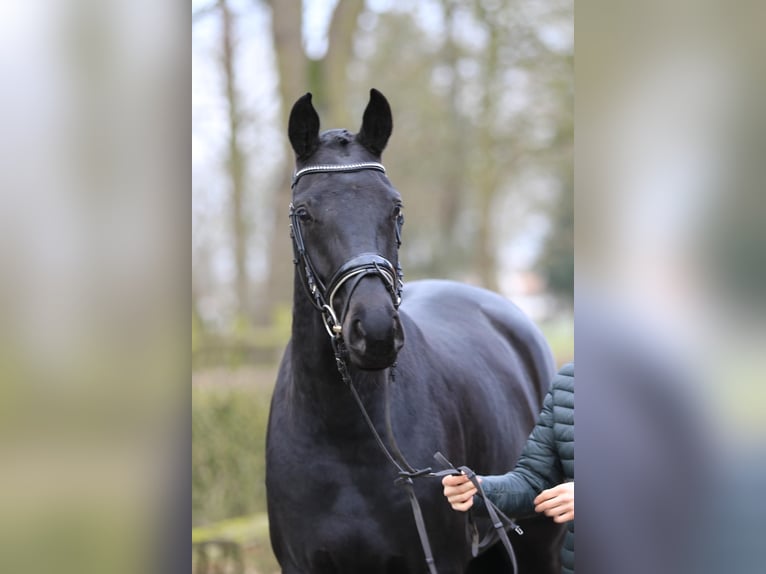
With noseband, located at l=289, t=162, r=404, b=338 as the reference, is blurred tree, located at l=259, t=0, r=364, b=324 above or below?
above

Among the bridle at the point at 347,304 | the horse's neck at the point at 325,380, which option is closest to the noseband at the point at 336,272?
the bridle at the point at 347,304

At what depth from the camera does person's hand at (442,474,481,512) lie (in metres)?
2.88

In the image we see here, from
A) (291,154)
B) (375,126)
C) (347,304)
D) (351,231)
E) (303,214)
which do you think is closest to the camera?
(347,304)

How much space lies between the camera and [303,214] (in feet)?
9.80

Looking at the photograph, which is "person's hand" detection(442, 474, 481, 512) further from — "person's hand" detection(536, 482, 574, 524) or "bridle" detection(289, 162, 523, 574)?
"person's hand" detection(536, 482, 574, 524)

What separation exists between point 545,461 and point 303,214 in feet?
3.63

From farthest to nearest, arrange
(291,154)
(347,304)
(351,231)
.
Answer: (291,154)
(351,231)
(347,304)

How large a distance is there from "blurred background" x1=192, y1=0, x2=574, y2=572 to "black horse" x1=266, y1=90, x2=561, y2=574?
341cm

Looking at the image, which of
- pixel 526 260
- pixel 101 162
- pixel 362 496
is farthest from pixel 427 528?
pixel 526 260

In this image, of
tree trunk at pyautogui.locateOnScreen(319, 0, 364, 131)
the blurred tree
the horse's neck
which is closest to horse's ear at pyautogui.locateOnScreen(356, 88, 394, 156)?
the horse's neck

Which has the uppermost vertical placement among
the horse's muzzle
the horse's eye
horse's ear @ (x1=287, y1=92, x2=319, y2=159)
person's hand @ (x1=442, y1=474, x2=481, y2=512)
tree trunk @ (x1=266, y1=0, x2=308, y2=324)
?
tree trunk @ (x1=266, y1=0, x2=308, y2=324)

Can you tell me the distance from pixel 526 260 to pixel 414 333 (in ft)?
60.2

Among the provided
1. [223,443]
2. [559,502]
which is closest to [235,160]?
[223,443]

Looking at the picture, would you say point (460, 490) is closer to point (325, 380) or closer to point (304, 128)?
point (325, 380)
